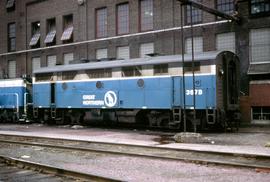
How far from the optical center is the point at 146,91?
78.9 feet

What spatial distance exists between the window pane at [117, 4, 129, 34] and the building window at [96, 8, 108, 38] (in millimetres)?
1413

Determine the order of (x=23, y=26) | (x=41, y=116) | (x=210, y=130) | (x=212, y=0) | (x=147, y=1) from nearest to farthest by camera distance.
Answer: (x=210, y=130), (x=212, y=0), (x=41, y=116), (x=147, y=1), (x=23, y=26)

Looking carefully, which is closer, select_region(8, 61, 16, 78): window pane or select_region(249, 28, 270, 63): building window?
select_region(249, 28, 270, 63): building window

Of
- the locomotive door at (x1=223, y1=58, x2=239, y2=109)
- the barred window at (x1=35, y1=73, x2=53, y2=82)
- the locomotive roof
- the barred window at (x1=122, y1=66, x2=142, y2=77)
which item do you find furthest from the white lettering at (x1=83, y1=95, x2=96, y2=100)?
the locomotive door at (x1=223, y1=58, x2=239, y2=109)

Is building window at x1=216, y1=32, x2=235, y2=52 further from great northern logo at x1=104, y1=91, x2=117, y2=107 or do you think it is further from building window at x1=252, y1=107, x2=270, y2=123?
great northern logo at x1=104, y1=91, x2=117, y2=107

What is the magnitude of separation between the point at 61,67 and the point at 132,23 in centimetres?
720

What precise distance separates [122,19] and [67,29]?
20.9 feet

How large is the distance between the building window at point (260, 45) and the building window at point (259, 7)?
102 centimetres

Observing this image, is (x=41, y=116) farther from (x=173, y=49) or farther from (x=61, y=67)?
(x=173, y=49)

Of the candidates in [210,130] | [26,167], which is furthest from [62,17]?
[26,167]

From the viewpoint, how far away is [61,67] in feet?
95.8

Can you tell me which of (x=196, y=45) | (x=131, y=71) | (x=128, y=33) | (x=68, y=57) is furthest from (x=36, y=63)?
(x=131, y=71)

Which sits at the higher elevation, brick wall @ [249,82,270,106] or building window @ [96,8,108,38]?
building window @ [96,8,108,38]

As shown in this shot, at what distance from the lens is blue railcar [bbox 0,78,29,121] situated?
31938 mm
